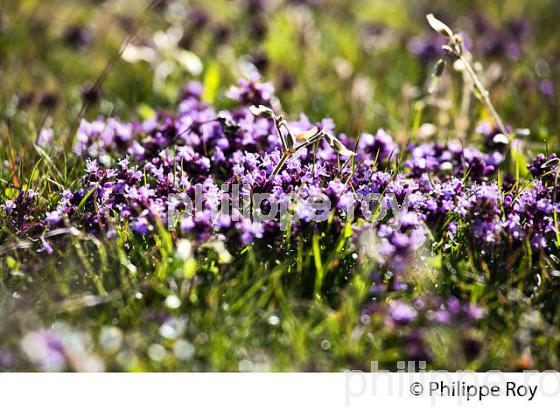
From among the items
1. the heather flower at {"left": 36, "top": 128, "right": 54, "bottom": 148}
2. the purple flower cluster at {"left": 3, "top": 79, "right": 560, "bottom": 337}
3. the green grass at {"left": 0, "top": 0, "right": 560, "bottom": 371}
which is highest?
the heather flower at {"left": 36, "top": 128, "right": 54, "bottom": 148}

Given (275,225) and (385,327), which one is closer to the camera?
(385,327)

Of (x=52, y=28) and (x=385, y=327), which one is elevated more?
(x=52, y=28)

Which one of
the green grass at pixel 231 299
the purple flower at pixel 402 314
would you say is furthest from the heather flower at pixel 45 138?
the purple flower at pixel 402 314

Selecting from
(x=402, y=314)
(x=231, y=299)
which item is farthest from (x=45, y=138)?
(x=402, y=314)

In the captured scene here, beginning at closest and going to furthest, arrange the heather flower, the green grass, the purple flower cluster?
1. the green grass
2. the purple flower cluster
3. the heather flower

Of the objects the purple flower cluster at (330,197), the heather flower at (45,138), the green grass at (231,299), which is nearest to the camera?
the green grass at (231,299)

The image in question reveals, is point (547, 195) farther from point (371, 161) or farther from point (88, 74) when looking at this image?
point (88, 74)

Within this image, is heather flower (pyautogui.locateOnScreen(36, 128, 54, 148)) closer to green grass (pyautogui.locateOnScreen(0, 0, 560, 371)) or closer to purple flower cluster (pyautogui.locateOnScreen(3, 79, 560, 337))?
green grass (pyautogui.locateOnScreen(0, 0, 560, 371))

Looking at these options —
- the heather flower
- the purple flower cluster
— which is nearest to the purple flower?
the purple flower cluster

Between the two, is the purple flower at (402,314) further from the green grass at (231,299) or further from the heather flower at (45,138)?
the heather flower at (45,138)

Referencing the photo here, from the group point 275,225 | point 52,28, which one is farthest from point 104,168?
point 52,28

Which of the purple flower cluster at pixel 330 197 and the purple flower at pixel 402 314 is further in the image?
the purple flower cluster at pixel 330 197
